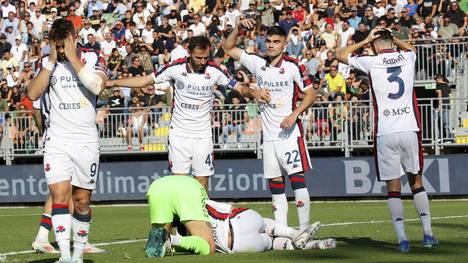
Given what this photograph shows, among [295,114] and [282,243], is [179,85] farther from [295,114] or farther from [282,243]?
[282,243]

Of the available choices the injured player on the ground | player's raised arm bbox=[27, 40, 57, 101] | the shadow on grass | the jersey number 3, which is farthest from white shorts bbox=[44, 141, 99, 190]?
the shadow on grass

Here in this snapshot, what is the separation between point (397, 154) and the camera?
1361 cm

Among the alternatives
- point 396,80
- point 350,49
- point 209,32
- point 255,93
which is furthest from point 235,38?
point 209,32

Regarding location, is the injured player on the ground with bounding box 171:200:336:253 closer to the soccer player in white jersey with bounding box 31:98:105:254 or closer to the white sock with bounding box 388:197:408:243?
the white sock with bounding box 388:197:408:243

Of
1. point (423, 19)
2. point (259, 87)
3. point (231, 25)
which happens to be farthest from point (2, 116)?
point (259, 87)

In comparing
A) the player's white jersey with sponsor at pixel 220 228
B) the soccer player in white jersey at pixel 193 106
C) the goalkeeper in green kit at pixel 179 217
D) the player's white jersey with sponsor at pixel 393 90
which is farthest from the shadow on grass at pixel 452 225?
the goalkeeper in green kit at pixel 179 217

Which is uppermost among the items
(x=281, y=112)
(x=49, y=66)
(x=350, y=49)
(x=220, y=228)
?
(x=350, y=49)

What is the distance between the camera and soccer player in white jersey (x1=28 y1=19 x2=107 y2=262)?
1238 centimetres

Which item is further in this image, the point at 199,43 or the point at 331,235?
the point at 331,235

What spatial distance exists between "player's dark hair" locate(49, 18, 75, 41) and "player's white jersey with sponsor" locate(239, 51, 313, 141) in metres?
3.82

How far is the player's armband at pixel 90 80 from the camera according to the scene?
487 inches

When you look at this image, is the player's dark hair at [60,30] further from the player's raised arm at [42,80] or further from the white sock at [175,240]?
the white sock at [175,240]

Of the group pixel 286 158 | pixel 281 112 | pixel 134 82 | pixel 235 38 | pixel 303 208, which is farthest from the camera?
pixel 235 38

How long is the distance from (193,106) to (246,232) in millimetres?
2915
